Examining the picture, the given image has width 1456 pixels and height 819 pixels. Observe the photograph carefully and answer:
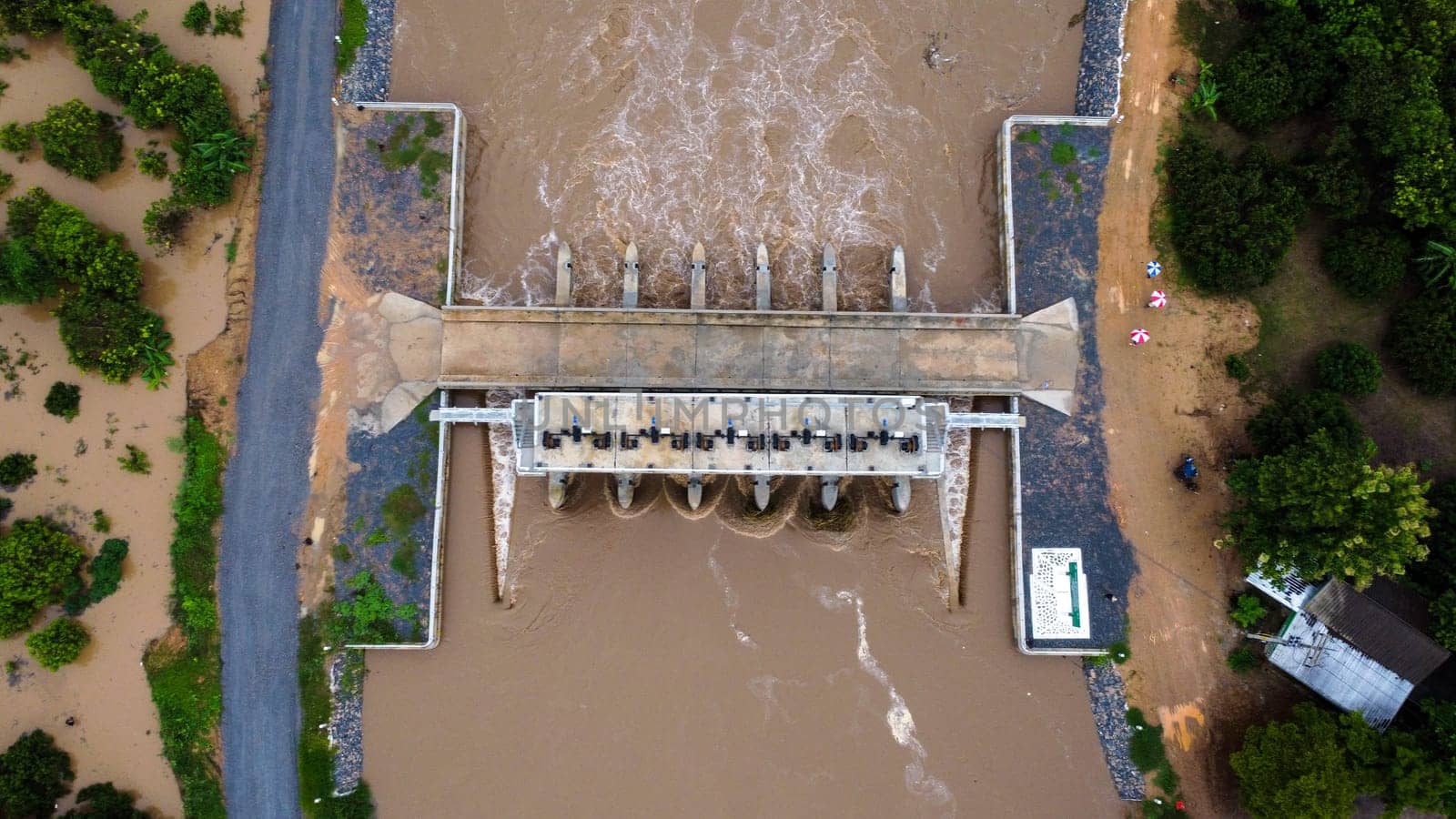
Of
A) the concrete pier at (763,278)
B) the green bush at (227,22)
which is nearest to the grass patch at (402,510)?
the concrete pier at (763,278)

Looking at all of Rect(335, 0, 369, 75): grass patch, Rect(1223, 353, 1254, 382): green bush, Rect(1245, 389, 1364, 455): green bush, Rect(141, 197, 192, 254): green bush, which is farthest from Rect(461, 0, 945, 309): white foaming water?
Rect(1245, 389, 1364, 455): green bush

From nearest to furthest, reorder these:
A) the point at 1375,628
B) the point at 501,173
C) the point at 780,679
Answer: the point at 1375,628
the point at 780,679
the point at 501,173

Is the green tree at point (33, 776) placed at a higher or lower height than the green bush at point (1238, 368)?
lower

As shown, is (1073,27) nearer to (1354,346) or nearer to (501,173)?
(1354,346)

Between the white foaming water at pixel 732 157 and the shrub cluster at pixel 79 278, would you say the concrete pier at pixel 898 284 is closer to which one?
the white foaming water at pixel 732 157

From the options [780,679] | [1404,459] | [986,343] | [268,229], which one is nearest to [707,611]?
[780,679]
